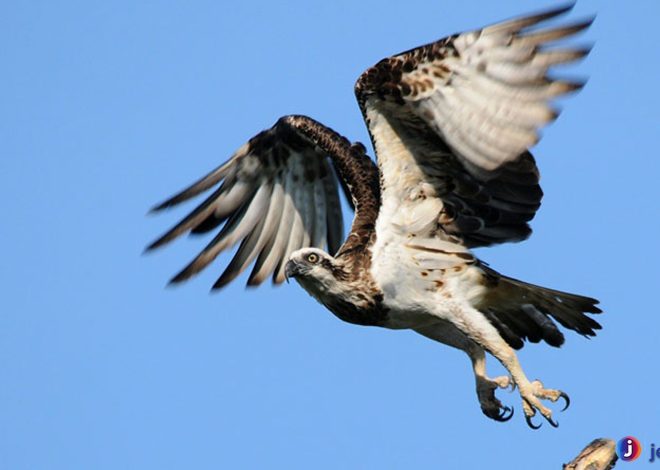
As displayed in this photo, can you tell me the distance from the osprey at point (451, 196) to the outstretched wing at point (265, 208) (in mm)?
176

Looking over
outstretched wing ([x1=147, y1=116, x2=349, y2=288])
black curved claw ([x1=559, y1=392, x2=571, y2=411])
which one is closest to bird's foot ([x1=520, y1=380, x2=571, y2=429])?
black curved claw ([x1=559, y1=392, x2=571, y2=411])

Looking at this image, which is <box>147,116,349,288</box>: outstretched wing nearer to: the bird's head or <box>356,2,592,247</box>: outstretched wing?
the bird's head

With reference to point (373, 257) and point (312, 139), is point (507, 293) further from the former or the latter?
point (312, 139)

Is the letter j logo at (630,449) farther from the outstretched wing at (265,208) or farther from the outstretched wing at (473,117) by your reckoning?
the outstretched wing at (265,208)

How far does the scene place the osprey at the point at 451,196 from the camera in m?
9.93

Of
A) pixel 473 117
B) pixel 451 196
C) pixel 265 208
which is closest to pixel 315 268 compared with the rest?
pixel 451 196

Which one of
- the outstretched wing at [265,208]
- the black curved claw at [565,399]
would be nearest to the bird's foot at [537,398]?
the black curved claw at [565,399]

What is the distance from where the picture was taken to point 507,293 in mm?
11812

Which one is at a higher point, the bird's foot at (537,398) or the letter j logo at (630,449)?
the bird's foot at (537,398)

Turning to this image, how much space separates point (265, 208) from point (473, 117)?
154 inches

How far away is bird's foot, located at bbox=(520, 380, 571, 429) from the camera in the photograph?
36.0 feet

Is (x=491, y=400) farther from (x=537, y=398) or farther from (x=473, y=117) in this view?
(x=473, y=117)

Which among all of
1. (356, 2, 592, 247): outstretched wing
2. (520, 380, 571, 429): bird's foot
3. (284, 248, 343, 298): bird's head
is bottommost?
(520, 380, 571, 429): bird's foot

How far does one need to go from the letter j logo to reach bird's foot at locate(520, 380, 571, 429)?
4.04ft
